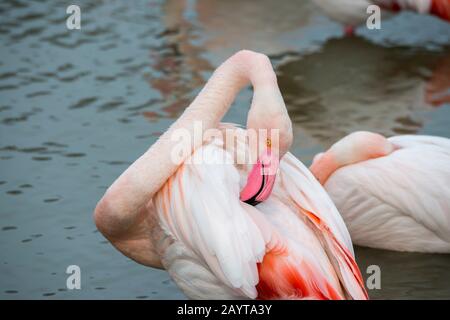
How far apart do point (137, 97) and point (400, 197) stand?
12.0ft

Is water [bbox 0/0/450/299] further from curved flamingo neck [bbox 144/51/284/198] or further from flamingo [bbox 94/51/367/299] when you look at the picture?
curved flamingo neck [bbox 144/51/284/198]

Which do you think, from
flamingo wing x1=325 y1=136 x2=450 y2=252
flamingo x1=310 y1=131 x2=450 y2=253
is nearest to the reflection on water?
flamingo x1=310 y1=131 x2=450 y2=253

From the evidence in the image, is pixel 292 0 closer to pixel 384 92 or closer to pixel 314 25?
pixel 314 25

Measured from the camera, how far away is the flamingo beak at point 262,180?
5551 mm

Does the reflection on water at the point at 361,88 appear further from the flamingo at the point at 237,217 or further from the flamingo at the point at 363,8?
the flamingo at the point at 237,217

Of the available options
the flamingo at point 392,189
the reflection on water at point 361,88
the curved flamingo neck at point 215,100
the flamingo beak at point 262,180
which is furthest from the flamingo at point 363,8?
the flamingo beak at point 262,180

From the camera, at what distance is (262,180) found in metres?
5.55

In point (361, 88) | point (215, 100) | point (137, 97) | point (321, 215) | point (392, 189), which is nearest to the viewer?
point (321, 215)

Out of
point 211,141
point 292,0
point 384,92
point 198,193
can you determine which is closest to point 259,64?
point 211,141

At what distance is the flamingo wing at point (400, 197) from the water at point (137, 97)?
153 millimetres

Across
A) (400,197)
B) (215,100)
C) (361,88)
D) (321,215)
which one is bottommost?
(361,88)

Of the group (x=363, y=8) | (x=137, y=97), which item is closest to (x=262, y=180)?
(x=137, y=97)

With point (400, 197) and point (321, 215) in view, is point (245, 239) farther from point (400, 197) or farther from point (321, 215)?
point (400, 197)

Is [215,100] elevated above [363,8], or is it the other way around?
[215,100]
